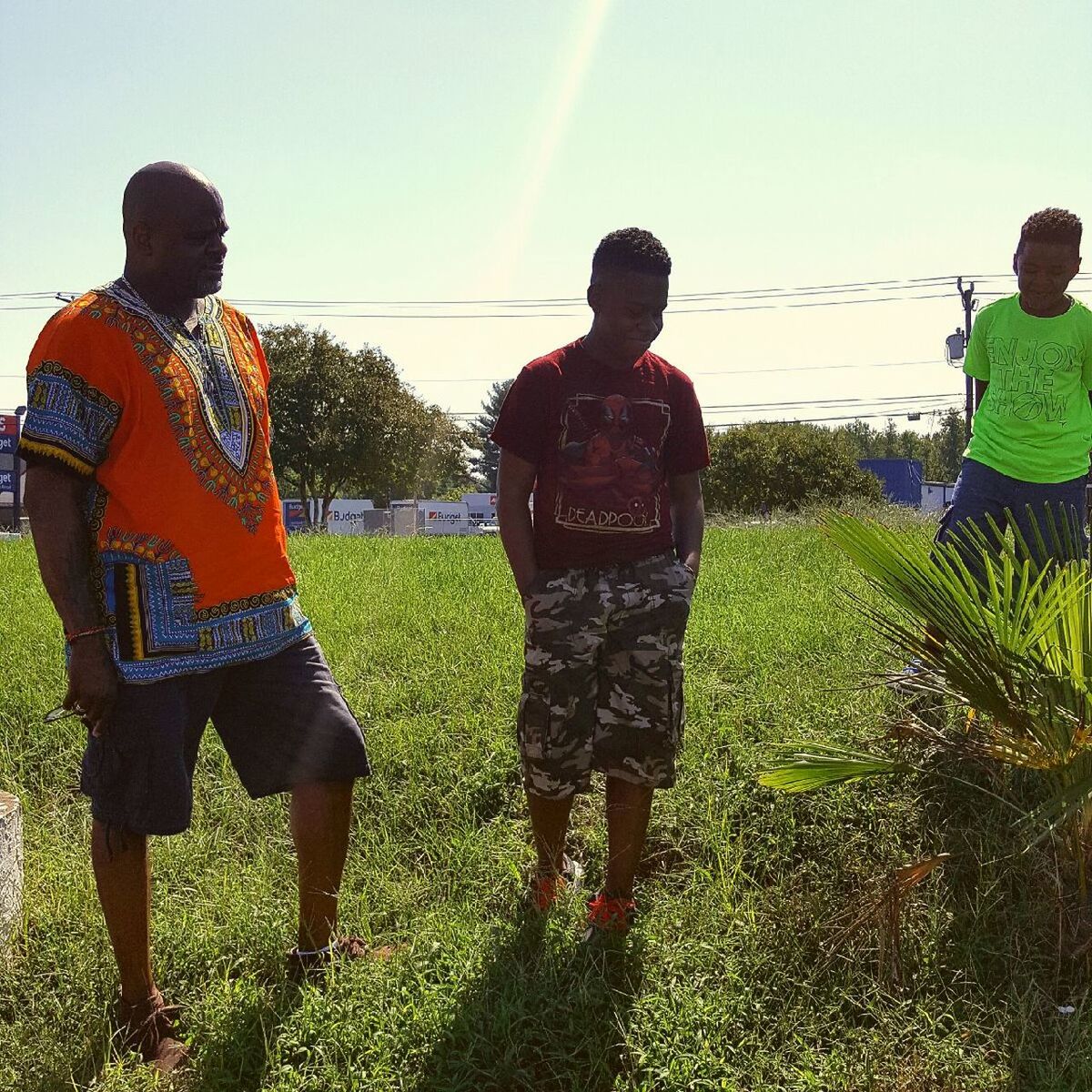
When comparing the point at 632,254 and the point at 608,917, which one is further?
the point at 608,917

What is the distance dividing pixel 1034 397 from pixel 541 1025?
9.65 feet

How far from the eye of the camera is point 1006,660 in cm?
244

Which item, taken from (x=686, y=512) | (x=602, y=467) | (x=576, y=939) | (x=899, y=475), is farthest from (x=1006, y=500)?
(x=899, y=475)

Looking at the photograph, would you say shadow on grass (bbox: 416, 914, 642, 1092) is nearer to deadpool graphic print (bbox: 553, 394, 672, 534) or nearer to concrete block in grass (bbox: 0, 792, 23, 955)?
deadpool graphic print (bbox: 553, 394, 672, 534)

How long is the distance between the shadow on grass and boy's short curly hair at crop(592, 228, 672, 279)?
1895mm

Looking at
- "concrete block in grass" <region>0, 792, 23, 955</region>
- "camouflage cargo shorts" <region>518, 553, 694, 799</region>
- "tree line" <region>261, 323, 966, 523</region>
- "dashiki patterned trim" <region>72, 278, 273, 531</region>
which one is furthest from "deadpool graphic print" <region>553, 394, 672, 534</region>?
"tree line" <region>261, 323, 966, 523</region>

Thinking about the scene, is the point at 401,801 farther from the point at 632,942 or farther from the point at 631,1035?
the point at 631,1035

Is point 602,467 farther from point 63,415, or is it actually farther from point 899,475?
point 899,475

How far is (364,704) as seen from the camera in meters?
4.88

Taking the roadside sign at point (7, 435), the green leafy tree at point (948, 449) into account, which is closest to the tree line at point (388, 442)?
the roadside sign at point (7, 435)

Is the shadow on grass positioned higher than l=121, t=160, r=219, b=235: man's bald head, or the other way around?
l=121, t=160, r=219, b=235: man's bald head

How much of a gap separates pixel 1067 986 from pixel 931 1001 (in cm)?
39

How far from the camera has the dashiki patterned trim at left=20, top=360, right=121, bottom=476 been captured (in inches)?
90.7

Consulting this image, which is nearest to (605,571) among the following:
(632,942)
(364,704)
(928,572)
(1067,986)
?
(928,572)
